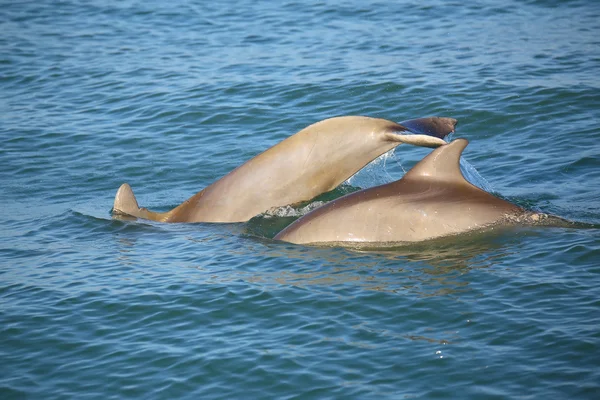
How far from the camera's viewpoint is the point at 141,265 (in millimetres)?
11320

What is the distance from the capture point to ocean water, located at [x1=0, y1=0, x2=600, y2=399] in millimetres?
8281

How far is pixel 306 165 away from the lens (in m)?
11.4

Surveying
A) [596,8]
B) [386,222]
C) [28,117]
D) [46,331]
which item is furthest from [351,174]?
[596,8]

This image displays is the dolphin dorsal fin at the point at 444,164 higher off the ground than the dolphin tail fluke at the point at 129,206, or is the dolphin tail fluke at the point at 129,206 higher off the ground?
the dolphin dorsal fin at the point at 444,164

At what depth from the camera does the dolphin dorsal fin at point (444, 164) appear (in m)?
9.99

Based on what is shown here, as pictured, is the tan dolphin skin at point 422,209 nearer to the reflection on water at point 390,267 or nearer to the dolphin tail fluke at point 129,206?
the reflection on water at point 390,267

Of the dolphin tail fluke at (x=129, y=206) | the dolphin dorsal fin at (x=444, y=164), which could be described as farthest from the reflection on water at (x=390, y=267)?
the dolphin tail fluke at (x=129, y=206)

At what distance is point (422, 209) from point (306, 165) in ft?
6.00

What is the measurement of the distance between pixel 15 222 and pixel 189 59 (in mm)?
10288

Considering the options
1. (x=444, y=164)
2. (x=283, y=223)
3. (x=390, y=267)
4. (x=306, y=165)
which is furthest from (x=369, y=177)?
(x=390, y=267)

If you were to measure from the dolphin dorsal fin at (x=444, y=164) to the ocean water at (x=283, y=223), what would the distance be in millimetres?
818

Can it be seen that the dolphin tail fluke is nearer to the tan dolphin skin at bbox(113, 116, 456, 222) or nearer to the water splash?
the tan dolphin skin at bbox(113, 116, 456, 222)

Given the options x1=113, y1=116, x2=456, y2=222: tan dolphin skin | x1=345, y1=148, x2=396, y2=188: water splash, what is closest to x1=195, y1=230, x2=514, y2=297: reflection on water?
x1=113, y1=116, x2=456, y2=222: tan dolphin skin

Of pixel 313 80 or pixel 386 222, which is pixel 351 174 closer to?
pixel 386 222
